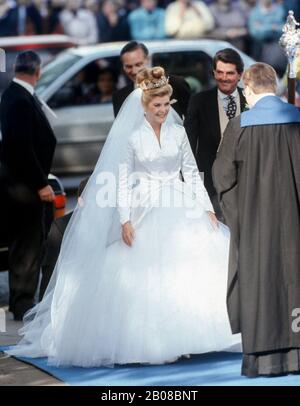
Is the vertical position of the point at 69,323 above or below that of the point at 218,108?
below

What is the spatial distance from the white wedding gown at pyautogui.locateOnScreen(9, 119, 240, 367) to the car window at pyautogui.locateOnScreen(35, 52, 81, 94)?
8.45 m

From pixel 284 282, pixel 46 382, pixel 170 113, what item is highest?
pixel 170 113

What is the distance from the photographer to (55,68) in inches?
722

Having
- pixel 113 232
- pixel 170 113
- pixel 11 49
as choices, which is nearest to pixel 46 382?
pixel 113 232

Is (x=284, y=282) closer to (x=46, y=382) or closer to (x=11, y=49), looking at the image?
(x=46, y=382)

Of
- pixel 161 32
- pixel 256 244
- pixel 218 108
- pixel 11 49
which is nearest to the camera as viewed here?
pixel 256 244

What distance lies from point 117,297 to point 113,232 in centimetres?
48

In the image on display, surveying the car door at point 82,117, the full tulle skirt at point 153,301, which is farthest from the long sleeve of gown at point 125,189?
the car door at point 82,117

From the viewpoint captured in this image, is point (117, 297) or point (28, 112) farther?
point (28, 112)

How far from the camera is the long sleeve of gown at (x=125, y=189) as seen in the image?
9492mm

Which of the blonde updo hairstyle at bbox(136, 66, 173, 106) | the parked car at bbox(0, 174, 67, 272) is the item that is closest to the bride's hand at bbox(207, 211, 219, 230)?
the blonde updo hairstyle at bbox(136, 66, 173, 106)

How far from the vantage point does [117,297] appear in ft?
30.8

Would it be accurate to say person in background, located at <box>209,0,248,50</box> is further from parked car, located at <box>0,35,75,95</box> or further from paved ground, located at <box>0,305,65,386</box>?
paved ground, located at <box>0,305,65,386</box>

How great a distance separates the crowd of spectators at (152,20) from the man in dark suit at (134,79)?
38.2 ft
